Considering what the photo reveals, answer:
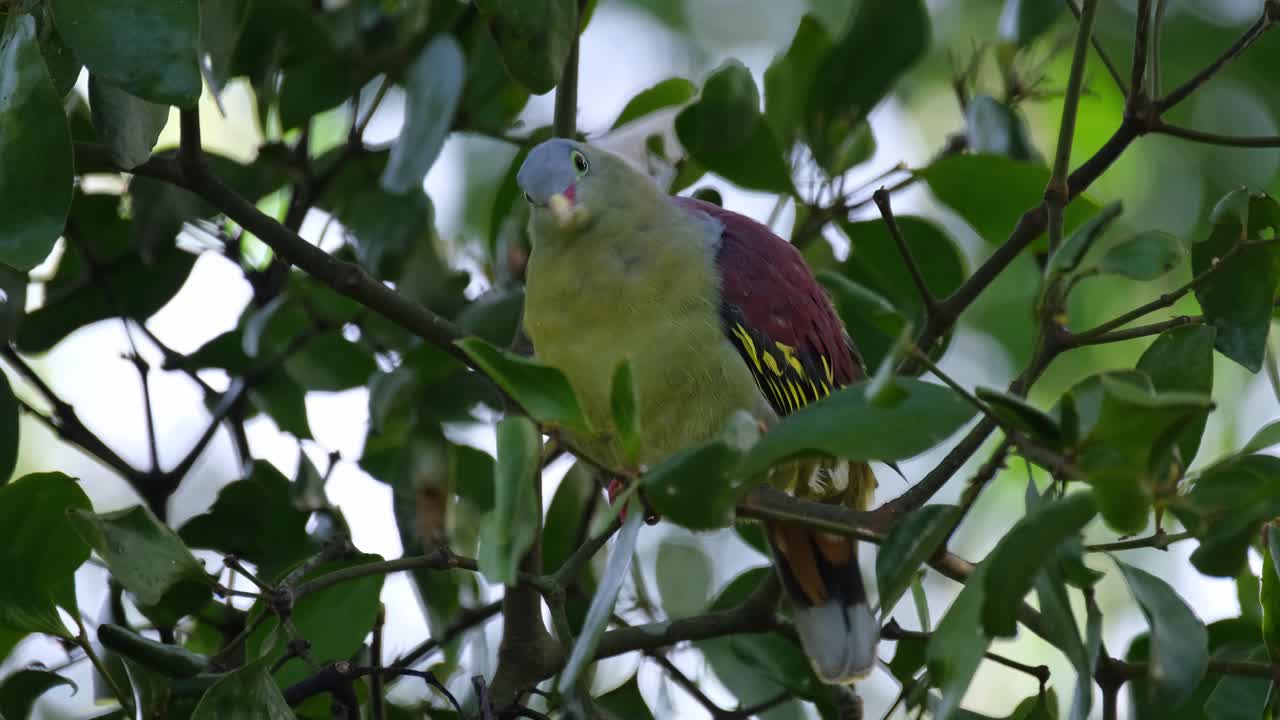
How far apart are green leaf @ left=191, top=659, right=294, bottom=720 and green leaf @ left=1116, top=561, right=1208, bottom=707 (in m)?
0.87

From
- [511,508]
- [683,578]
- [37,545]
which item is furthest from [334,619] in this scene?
[683,578]

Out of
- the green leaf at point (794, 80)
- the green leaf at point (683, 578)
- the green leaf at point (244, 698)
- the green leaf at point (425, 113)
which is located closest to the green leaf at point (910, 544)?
the green leaf at point (244, 698)

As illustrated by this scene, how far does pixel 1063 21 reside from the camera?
4.43 meters

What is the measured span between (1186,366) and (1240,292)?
0.35 feet

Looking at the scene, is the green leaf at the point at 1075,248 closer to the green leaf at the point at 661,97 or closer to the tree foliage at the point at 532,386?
the tree foliage at the point at 532,386

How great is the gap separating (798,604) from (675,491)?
1.24 meters

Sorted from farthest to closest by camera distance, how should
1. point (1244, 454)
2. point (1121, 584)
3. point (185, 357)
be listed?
point (1121, 584) → point (185, 357) → point (1244, 454)

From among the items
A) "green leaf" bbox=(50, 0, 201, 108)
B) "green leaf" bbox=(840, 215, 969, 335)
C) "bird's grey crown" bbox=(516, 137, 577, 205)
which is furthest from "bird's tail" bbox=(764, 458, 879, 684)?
"green leaf" bbox=(50, 0, 201, 108)

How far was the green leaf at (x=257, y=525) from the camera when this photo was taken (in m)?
2.04

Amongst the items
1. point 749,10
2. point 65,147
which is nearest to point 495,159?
point 749,10

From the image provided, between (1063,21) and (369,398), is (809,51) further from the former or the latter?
(1063,21)

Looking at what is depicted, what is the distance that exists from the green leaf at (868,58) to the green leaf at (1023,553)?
1208 millimetres

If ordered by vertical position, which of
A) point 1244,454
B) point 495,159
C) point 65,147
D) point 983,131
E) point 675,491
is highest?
point 495,159

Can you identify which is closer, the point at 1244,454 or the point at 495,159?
the point at 1244,454
